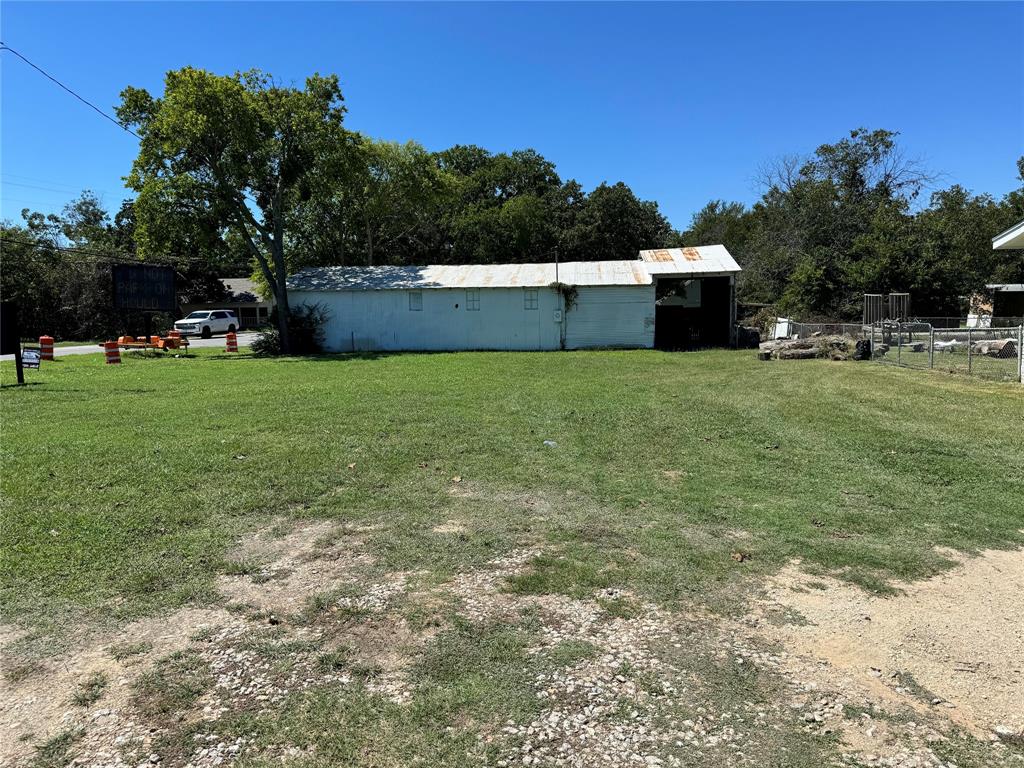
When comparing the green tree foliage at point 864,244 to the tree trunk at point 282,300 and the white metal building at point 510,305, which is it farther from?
the tree trunk at point 282,300

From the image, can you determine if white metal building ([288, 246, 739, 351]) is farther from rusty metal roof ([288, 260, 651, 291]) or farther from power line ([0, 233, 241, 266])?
power line ([0, 233, 241, 266])

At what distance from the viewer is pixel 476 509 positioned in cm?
554

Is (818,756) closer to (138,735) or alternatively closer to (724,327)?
(138,735)

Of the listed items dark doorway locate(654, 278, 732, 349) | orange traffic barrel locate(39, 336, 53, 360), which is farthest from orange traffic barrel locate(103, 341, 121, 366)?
dark doorway locate(654, 278, 732, 349)

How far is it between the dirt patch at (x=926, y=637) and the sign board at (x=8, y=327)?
14093 millimetres

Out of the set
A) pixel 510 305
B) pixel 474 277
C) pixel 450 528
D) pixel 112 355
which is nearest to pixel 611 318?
pixel 510 305

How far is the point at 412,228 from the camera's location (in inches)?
1820

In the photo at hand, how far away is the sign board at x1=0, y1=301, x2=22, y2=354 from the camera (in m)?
12.0

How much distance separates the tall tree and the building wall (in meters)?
4.04

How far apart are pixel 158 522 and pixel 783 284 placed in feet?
125

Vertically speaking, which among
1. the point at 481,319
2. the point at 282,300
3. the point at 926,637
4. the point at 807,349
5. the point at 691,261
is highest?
the point at 691,261

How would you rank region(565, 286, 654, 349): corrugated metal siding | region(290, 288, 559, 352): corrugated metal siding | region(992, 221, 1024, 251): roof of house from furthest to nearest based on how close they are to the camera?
region(290, 288, 559, 352): corrugated metal siding
region(565, 286, 654, 349): corrugated metal siding
region(992, 221, 1024, 251): roof of house

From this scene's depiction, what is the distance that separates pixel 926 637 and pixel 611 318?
22.5 m

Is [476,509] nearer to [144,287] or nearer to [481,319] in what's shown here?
[481,319]
